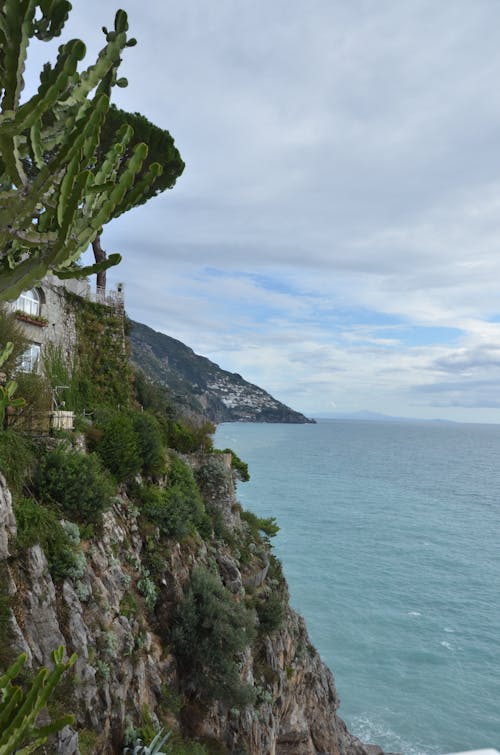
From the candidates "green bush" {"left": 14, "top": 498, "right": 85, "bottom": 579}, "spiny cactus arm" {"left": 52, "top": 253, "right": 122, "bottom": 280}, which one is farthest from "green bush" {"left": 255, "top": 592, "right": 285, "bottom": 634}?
"spiny cactus arm" {"left": 52, "top": 253, "right": 122, "bottom": 280}

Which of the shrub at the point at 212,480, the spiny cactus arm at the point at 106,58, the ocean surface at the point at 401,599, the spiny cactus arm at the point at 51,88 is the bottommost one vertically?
the ocean surface at the point at 401,599

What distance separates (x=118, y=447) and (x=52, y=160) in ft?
36.7

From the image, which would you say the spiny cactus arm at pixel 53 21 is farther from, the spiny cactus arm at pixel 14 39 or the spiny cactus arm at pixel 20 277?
the spiny cactus arm at pixel 20 277

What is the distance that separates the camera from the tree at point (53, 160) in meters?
2.14

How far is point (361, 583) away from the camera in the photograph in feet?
118

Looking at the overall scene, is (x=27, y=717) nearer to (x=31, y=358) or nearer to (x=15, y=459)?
(x=15, y=459)

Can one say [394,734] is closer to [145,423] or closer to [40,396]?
[145,423]

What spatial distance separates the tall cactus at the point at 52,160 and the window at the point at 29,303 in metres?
12.9

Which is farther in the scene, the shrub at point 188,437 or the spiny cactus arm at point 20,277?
the shrub at point 188,437

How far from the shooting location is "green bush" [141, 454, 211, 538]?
12.8 metres

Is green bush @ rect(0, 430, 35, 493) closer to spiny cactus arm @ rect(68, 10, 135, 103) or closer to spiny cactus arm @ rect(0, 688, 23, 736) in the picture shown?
spiny cactus arm @ rect(0, 688, 23, 736)

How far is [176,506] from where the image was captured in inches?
531

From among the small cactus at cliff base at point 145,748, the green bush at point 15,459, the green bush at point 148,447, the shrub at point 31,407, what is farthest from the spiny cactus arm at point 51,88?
the green bush at point 148,447

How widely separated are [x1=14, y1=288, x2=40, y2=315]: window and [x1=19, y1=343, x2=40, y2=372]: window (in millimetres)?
1154
